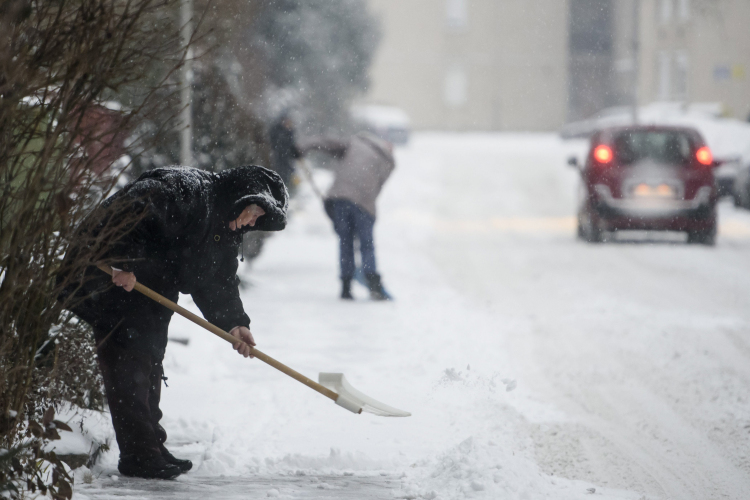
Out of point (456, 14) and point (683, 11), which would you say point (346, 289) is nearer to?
point (683, 11)

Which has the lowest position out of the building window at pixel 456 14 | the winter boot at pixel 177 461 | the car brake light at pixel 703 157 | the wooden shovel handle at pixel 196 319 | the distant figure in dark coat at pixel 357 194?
the winter boot at pixel 177 461

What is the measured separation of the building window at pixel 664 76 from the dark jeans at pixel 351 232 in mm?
30492

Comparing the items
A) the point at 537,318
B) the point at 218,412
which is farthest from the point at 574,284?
the point at 218,412

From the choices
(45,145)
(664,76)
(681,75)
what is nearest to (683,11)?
(681,75)

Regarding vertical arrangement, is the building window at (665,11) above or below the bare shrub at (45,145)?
above

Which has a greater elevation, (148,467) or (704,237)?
(704,237)

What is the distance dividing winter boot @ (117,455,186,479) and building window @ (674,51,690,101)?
33.7 meters

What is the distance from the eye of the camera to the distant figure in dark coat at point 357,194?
8.71 metres

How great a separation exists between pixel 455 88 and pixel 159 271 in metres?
42.9

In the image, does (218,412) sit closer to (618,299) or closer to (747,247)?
(618,299)

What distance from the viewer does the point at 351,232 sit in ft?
29.1

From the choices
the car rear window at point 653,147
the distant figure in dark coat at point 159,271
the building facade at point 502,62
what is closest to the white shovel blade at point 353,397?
the distant figure in dark coat at point 159,271

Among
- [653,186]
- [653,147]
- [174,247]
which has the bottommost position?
[174,247]

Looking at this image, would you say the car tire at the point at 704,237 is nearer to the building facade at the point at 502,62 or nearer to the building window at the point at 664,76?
the building window at the point at 664,76
